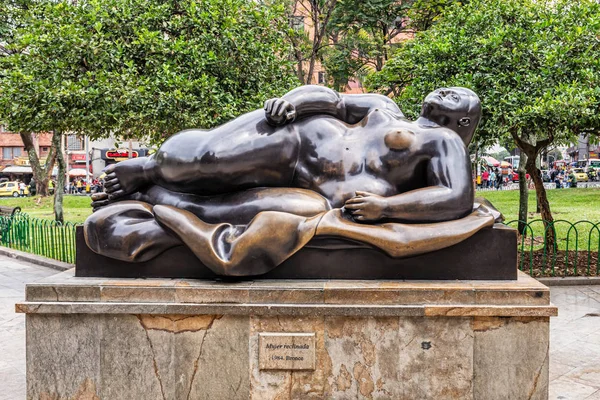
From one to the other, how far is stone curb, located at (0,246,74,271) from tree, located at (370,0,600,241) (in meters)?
6.54

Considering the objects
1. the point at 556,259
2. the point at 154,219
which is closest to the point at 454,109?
the point at 154,219

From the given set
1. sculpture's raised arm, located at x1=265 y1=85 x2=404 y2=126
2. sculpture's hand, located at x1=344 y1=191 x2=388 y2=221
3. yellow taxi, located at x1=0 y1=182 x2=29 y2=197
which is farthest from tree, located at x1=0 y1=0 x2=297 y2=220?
yellow taxi, located at x1=0 y1=182 x2=29 y2=197

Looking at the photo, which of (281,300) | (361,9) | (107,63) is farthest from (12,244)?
(281,300)

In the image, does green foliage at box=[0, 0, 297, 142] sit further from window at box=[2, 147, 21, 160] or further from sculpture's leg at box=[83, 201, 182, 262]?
window at box=[2, 147, 21, 160]

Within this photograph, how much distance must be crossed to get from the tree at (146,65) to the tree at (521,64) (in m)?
2.31

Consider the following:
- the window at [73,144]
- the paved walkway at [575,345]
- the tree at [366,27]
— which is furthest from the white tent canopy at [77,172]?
the paved walkway at [575,345]

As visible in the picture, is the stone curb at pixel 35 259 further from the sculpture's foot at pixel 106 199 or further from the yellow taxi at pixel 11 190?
the yellow taxi at pixel 11 190

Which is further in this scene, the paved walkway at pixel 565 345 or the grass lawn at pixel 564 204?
the grass lawn at pixel 564 204

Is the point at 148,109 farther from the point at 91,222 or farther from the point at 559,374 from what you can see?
the point at 559,374

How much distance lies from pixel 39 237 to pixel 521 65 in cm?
994

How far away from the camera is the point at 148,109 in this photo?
830 cm

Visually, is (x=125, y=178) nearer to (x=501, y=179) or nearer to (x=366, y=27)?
(x=366, y=27)

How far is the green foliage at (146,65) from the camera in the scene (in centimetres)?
830

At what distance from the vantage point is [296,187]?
423 centimetres
